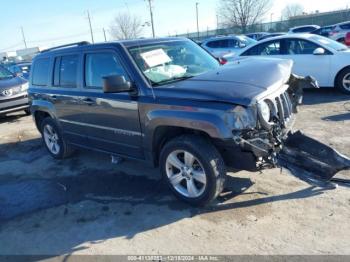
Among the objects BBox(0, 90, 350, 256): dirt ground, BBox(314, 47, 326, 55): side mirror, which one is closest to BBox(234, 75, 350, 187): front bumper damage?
BBox(0, 90, 350, 256): dirt ground

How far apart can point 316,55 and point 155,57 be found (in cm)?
586

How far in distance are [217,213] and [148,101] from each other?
1.50m

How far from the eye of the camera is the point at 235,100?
3.54 metres

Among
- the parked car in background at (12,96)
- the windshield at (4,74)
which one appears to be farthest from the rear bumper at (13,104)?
the windshield at (4,74)

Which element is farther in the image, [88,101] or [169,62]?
[88,101]

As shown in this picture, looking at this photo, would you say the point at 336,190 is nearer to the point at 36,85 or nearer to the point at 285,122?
the point at 285,122

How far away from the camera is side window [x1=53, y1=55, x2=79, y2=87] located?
5.29 m

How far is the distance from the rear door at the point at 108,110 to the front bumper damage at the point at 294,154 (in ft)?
4.95

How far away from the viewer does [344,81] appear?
8719 mm

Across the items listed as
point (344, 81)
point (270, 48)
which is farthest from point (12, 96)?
point (344, 81)

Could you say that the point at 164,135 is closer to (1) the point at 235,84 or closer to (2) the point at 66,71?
(1) the point at 235,84

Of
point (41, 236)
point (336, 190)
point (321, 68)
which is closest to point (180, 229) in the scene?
point (41, 236)

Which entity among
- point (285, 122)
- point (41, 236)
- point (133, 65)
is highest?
point (133, 65)

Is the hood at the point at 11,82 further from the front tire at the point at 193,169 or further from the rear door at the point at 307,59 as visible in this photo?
the front tire at the point at 193,169
